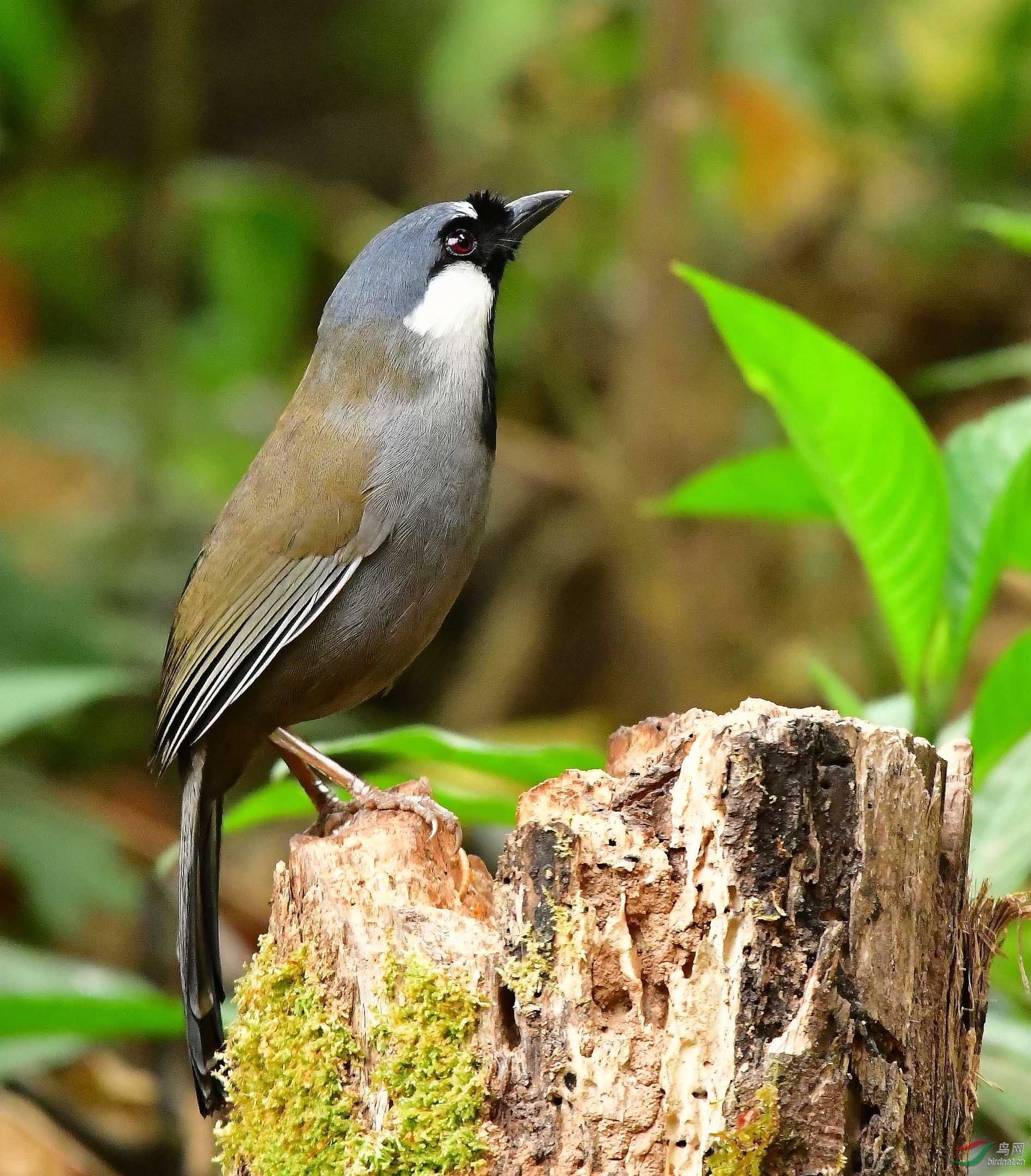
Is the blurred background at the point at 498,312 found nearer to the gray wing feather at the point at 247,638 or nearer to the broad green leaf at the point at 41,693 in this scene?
the broad green leaf at the point at 41,693

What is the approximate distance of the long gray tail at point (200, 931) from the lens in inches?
115

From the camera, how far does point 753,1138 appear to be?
189cm

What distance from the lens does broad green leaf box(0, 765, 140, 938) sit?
15.6ft

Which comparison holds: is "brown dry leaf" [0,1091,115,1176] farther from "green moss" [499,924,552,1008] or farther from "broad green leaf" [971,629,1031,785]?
"broad green leaf" [971,629,1031,785]

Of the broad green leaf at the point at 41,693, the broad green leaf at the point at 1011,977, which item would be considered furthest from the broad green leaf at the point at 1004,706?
the broad green leaf at the point at 41,693

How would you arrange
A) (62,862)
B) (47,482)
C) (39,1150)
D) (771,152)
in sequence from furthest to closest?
(47,482) < (771,152) < (62,862) < (39,1150)

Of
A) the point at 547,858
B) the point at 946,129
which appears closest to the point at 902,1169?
the point at 547,858

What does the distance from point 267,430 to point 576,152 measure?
6.36 feet

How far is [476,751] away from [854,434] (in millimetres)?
936

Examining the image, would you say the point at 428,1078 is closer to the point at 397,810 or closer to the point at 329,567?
the point at 397,810

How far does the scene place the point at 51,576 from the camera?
6.52 metres

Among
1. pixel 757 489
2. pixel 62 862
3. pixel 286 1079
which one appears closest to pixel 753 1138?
pixel 286 1079

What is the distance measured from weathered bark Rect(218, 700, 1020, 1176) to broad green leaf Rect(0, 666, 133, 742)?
1459 mm

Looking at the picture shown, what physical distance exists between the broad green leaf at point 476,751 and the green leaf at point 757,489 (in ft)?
1.92
